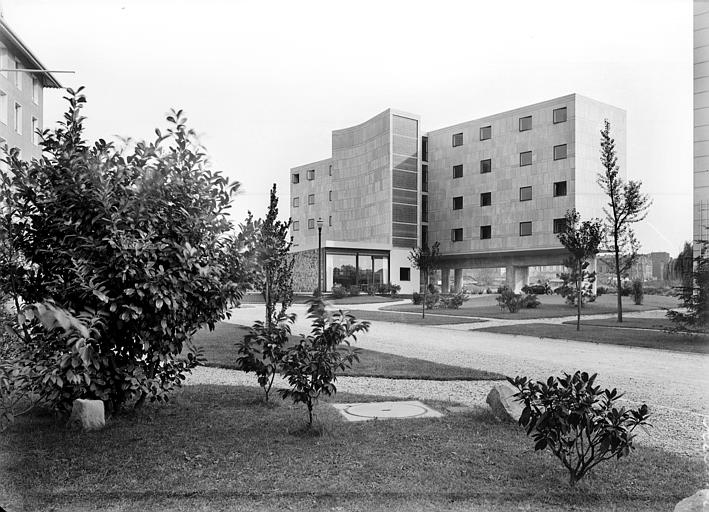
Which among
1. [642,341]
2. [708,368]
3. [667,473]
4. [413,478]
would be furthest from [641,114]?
[642,341]

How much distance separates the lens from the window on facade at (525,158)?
4582mm

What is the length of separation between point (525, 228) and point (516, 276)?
1.33 m

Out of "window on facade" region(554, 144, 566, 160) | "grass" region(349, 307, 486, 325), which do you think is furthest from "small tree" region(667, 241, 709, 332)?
"grass" region(349, 307, 486, 325)

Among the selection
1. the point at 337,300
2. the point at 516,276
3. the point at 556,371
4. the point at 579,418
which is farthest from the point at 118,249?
Result: the point at 556,371

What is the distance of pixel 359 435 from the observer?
3594 mm

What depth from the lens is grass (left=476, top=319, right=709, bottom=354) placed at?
7.15 metres

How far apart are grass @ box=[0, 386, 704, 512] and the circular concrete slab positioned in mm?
263

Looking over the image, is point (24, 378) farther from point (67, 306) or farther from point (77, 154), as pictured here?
point (77, 154)

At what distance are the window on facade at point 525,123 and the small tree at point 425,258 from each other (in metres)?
1.17

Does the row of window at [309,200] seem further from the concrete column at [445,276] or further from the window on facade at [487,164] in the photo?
the concrete column at [445,276]

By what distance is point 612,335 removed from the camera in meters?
9.03

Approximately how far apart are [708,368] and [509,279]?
7.25 feet

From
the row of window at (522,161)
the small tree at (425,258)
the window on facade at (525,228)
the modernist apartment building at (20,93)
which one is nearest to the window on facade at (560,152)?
the row of window at (522,161)

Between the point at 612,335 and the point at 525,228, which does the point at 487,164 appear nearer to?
the point at 525,228
